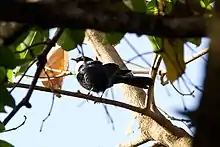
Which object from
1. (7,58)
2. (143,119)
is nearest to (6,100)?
(7,58)

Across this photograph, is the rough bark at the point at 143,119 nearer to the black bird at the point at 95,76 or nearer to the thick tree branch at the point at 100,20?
the black bird at the point at 95,76

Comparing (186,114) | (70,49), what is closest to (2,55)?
(186,114)

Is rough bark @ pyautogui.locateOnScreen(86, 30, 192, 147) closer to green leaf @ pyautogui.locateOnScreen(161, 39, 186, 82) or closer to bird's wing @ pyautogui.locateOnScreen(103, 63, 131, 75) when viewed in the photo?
bird's wing @ pyautogui.locateOnScreen(103, 63, 131, 75)

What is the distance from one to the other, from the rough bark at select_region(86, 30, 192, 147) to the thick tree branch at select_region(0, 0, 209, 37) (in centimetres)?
143

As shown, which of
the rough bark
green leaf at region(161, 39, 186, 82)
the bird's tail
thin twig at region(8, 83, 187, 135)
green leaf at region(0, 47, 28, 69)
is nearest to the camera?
green leaf at region(0, 47, 28, 69)

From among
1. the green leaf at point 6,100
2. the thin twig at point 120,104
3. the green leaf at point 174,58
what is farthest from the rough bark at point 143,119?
the green leaf at point 6,100

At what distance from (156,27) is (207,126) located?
21 cm

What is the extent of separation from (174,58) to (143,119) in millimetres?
1287

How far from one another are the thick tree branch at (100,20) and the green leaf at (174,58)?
0.99ft

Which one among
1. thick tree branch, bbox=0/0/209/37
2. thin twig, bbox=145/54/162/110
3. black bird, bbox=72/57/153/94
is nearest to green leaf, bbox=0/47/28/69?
thick tree branch, bbox=0/0/209/37

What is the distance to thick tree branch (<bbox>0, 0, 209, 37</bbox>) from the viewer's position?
1.98 feet

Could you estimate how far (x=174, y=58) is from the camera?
1.01 m

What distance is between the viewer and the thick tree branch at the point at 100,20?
60 cm

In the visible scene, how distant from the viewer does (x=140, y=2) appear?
0.93 metres
